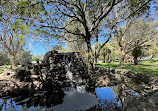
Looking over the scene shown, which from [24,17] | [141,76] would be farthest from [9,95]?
[141,76]

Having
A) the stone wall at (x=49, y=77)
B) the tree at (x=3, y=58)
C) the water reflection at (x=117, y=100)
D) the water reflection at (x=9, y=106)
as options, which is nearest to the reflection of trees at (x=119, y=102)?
the water reflection at (x=117, y=100)

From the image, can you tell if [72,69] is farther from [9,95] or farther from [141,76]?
[141,76]

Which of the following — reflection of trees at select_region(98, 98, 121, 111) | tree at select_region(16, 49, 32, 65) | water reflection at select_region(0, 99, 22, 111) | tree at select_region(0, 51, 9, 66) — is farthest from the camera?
tree at select_region(16, 49, 32, 65)

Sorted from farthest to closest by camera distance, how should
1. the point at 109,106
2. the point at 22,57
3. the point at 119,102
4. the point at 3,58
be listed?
the point at 22,57 → the point at 3,58 → the point at 119,102 → the point at 109,106

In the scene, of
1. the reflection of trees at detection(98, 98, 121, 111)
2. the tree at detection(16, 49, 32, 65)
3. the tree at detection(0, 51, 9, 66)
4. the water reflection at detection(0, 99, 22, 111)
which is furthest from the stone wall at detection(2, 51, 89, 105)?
the tree at detection(16, 49, 32, 65)

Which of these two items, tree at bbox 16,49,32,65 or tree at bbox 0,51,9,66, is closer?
tree at bbox 0,51,9,66

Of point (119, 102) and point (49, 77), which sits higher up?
point (49, 77)

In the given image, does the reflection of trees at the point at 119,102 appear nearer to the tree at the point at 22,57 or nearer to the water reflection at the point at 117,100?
the water reflection at the point at 117,100

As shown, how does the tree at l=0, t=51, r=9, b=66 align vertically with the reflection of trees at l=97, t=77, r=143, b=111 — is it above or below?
above

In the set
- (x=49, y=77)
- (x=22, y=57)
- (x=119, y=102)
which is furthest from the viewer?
(x=22, y=57)

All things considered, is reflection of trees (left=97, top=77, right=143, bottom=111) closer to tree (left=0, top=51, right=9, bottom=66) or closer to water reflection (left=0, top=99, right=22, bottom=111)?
water reflection (left=0, top=99, right=22, bottom=111)

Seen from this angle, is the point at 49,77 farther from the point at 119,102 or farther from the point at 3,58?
the point at 3,58

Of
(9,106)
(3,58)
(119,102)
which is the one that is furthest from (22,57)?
(119,102)

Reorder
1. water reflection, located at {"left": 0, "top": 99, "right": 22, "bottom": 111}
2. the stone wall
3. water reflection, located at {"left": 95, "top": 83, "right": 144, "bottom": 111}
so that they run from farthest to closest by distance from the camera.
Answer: the stone wall < water reflection, located at {"left": 0, "top": 99, "right": 22, "bottom": 111} < water reflection, located at {"left": 95, "top": 83, "right": 144, "bottom": 111}
